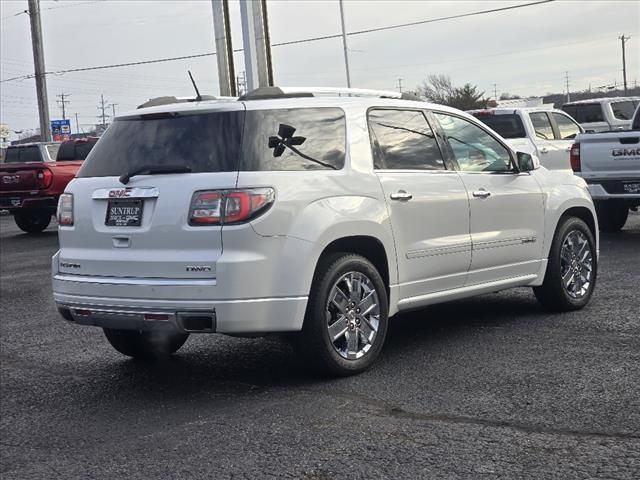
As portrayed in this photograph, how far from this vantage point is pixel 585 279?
317 inches

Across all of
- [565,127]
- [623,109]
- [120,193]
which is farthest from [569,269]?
[623,109]

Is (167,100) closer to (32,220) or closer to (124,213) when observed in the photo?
(124,213)

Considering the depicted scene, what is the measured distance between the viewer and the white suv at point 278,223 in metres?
5.50

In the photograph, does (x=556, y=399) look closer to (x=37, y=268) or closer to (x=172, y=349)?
(x=172, y=349)

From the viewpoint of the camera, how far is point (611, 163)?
12.7m

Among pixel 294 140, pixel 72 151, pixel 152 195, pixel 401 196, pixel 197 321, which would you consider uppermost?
pixel 72 151

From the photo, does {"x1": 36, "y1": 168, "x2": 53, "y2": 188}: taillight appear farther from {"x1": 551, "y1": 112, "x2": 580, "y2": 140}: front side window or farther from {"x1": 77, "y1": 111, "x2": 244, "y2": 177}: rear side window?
{"x1": 77, "y1": 111, "x2": 244, "y2": 177}: rear side window

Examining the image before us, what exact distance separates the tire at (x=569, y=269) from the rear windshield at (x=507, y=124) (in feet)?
32.4

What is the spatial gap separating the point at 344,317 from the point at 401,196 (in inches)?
37.7

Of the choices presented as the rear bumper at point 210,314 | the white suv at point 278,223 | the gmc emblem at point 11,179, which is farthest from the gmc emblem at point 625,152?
the gmc emblem at point 11,179

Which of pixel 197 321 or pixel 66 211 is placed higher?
pixel 66 211

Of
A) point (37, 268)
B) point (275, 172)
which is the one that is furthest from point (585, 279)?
point (37, 268)

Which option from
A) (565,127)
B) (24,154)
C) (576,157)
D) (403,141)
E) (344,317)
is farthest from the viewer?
(24,154)

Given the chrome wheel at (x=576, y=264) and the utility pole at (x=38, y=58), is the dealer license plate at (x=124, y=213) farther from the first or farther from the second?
the utility pole at (x=38, y=58)
